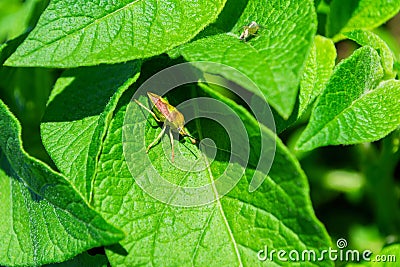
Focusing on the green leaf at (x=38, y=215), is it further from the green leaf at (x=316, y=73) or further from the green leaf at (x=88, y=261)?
the green leaf at (x=316, y=73)

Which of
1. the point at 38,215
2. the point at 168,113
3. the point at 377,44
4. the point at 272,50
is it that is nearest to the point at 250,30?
the point at 272,50

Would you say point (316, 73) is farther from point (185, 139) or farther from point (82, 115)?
point (82, 115)

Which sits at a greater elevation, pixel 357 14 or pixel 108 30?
pixel 108 30

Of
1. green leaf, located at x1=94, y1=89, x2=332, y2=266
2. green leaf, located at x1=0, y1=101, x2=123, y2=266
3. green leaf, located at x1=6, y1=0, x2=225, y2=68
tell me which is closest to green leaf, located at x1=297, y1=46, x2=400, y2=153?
green leaf, located at x1=94, y1=89, x2=332, y2=266

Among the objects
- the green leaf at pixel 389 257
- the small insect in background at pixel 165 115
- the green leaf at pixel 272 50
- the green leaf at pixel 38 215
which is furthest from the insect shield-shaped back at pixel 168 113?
the green leaf at pixel 389 257

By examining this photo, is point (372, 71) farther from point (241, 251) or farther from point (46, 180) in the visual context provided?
→ point (46, 180)

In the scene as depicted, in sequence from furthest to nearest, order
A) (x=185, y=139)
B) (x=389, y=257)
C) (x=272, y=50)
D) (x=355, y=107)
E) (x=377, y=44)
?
(x=389, y=257), (x=377, y=44), (x=185, y=139), (x=355, y=107), (x=272, y=50)

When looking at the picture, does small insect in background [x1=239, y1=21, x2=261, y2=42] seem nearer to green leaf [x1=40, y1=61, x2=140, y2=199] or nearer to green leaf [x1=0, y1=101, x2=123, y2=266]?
green leaf [x1=40, y1=61, x2=140, y2=199]
